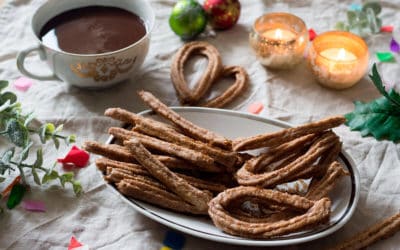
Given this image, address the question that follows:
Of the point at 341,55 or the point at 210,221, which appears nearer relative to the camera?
the point at 210,221

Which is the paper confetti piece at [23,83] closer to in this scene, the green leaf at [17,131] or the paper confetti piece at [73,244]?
the green leaf at [17,131]

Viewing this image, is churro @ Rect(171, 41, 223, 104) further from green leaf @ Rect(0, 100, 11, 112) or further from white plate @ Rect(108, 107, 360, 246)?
green leaf @ Rect(0, 100, 11, 112)

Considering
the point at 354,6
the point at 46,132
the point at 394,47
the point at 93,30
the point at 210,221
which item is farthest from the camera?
the point at 354,6

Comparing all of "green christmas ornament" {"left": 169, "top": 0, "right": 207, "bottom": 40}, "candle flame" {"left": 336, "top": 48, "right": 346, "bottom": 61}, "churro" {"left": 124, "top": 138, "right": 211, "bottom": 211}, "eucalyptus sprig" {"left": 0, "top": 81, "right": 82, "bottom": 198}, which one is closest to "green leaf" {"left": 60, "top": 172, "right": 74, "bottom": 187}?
"eucalyptus sprig" {"left": 0, "top": 81, "right": 82, "bottom": 198}

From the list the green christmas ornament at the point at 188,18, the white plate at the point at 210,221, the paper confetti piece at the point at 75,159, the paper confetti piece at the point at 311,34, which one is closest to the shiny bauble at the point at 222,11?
the green christmas ornament at the point at 188,18

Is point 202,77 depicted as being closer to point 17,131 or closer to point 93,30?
point 93,30

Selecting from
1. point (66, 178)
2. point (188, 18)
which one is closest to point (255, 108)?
point (188, 18)

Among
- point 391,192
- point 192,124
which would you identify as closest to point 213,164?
point 192,124

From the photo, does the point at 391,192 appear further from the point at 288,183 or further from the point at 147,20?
the point at 147,20
